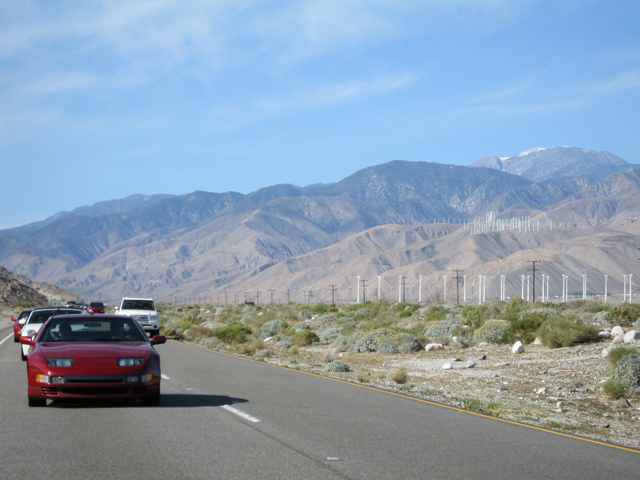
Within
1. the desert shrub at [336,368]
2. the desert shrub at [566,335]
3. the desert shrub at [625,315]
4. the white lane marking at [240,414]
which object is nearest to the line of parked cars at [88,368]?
the white lane marking at [240,414]

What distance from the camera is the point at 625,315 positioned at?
2469 centimetres

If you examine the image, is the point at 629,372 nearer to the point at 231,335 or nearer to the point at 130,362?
the point at 130,362

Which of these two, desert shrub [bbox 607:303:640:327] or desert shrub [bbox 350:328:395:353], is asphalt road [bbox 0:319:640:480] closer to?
desert shrub [bbox 350:328:395:353]

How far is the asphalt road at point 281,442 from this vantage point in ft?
23.2

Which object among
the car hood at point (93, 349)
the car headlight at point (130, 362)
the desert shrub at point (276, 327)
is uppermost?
the car hood at point (93, 349)

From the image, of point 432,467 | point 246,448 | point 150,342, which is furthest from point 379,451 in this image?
point 150,342

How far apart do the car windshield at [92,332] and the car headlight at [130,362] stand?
3.55 ft

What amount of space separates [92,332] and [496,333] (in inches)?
628

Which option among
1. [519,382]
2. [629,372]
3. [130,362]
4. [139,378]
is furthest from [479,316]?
[130,362]

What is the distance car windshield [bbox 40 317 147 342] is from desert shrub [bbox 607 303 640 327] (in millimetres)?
18775

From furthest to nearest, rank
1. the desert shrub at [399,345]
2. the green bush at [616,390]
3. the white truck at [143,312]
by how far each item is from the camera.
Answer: the white truck at [143,312] → the desert shrub at [399,345] → the green bush at [616,390]

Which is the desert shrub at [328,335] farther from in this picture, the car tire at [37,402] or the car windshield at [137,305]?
the car tire at [37,402]

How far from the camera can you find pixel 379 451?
8.05 m

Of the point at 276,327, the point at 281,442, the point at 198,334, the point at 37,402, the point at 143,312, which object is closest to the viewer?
the point at 281,442
